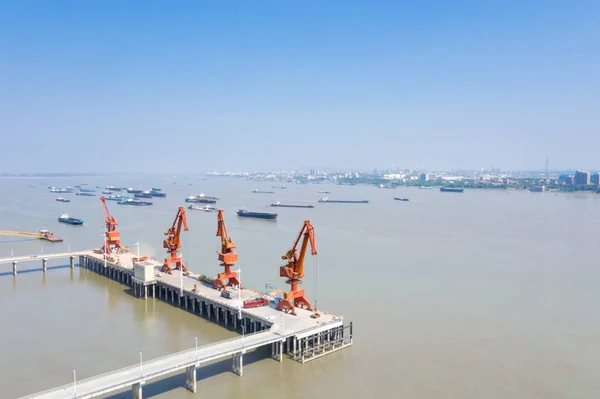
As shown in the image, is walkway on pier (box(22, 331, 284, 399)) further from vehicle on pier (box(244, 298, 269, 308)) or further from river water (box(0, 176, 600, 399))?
vehicle on pier (box(244, 298, 269, 308))

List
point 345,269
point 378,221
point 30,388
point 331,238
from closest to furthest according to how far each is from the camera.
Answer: point 30,388
point 345,269
point 331,238
point 378,221

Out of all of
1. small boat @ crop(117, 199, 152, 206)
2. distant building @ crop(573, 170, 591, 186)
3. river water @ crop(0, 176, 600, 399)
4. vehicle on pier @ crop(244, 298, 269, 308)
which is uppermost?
distant building @ crop(573, 170, 591, 186)

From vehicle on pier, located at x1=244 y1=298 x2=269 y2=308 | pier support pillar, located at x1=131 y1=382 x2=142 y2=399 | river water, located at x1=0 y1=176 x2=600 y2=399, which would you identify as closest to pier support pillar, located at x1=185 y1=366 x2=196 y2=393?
river water, located at x1=0 y1=176 x2=600 y2=399

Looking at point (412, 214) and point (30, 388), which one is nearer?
point (30, 388)

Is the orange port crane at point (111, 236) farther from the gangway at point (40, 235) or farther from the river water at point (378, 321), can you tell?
the gangway at point (40, 235)

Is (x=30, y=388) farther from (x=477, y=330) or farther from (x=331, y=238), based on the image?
(x=331, y=238)

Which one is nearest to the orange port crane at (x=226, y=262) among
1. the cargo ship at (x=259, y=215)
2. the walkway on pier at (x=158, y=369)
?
the walkway on pier at (x=158, y=369)

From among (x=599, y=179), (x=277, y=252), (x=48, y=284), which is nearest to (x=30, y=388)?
(x=48, y=284)

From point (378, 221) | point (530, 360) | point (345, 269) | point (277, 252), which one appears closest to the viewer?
point (530, 360)
